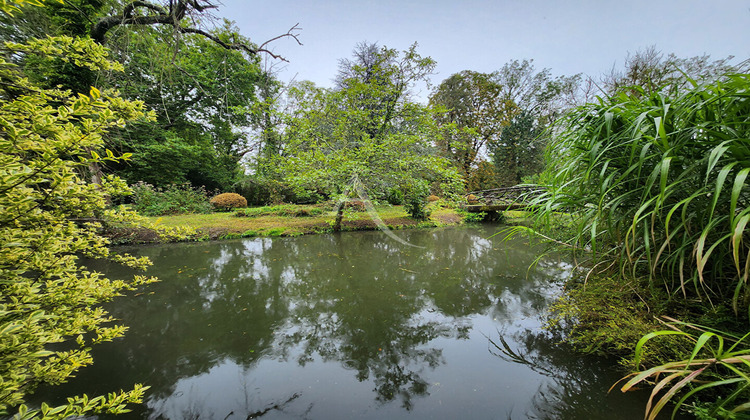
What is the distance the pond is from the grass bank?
2154mm

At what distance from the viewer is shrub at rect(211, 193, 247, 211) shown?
1075cm

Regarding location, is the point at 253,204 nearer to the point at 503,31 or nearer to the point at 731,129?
the point at 731,129

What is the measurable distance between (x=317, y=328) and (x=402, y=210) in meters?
9.50

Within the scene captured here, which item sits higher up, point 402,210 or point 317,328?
point 402,210

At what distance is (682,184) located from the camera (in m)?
1.39

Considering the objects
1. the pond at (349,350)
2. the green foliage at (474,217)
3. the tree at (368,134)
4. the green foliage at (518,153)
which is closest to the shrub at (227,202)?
the tree at (368,134)

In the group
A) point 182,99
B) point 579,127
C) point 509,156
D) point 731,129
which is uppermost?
point 182,99

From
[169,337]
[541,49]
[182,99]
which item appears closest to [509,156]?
[541,49]

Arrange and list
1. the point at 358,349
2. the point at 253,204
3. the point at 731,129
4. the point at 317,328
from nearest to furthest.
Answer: the point at 731,129 → the point at 358,349 → the point at 317,328 → the point at 253,204

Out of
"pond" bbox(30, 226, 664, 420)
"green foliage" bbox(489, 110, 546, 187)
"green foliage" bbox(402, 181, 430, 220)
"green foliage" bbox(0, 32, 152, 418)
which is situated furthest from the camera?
"green foliage" bbox(489, 110, 546, 187)

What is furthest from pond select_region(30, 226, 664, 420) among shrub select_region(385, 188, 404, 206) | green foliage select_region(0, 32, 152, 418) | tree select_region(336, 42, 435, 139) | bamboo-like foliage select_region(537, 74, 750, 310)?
tree select_region(336, 42, 435, 139)

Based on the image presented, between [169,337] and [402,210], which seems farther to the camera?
[402,210]

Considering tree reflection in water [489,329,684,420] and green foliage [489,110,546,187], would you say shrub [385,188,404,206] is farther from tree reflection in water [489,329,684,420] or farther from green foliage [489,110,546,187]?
green foliage [489,110,546,187]

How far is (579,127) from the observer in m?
1.87
